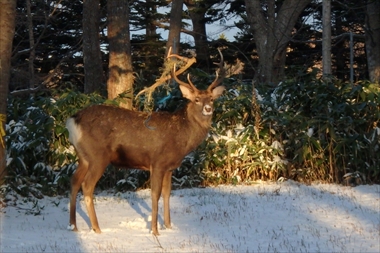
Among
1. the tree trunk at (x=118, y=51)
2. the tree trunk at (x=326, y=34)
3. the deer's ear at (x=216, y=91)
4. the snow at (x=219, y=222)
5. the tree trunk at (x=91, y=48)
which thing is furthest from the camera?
the tree trunk at (x=91, y=48)

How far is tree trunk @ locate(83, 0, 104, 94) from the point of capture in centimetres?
1747

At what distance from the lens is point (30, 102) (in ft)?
45.0

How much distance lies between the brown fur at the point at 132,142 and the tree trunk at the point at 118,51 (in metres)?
4.53

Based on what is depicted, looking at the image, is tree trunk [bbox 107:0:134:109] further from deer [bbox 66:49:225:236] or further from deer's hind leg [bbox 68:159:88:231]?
deer's hind leg [bbox 68:159:88:231]

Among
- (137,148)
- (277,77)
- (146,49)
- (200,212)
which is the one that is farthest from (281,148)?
(146,49)

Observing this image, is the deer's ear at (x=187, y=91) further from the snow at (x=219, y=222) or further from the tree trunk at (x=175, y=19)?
the tree trunk at (x=175, y=19)

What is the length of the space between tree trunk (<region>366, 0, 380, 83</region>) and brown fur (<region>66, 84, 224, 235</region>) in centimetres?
1253

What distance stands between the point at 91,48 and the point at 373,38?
8.90 m

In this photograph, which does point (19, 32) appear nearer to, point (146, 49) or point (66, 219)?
point (146, 49)

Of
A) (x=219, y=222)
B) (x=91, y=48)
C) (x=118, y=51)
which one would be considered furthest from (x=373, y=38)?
(x=219, y=222)

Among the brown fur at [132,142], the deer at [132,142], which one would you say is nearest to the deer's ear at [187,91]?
the deer at [132,142]

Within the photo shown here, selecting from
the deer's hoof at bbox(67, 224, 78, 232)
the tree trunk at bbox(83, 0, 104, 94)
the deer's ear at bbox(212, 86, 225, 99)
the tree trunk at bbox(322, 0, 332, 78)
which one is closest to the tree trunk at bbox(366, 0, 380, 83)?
the tree trunk at bbox(322, 0, 332, 78)

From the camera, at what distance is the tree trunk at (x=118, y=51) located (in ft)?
43.9

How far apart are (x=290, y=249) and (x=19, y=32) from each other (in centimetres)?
2346
